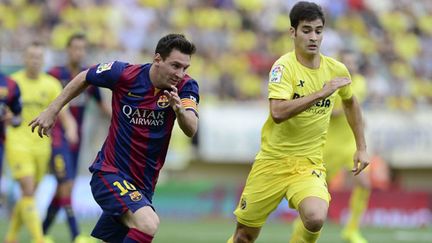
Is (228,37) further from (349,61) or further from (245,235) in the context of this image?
(245,235)

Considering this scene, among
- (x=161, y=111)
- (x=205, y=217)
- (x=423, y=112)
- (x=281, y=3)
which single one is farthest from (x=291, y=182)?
(x=281, y=3)

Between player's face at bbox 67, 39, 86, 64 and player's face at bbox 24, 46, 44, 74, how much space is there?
40cm

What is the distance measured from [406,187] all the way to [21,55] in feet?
31.6

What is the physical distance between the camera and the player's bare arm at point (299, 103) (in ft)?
29.5

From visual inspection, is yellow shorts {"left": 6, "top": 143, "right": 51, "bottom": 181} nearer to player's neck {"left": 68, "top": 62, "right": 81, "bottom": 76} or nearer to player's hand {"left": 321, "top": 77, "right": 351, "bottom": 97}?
player's neck {"left": 68, "top": 62, "right": 81, "bottom": 76}

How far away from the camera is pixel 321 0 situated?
87.0ft

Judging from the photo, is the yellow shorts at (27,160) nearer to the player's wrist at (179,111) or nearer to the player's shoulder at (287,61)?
the player's shoulder at (287,61)

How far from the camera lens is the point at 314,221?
9.34 meters

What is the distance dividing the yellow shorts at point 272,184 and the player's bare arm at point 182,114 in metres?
1.45

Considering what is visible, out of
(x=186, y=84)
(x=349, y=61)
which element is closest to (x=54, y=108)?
(x=186, y=84)

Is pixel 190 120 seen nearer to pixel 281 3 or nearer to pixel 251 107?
pixel 251 107

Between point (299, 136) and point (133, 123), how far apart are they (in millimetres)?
1706

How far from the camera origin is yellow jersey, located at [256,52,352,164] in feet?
31.0

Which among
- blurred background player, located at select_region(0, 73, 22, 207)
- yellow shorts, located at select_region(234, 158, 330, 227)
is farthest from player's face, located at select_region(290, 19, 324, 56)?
A: blurred background player, located at select_region(0, 73, 22, 207)
